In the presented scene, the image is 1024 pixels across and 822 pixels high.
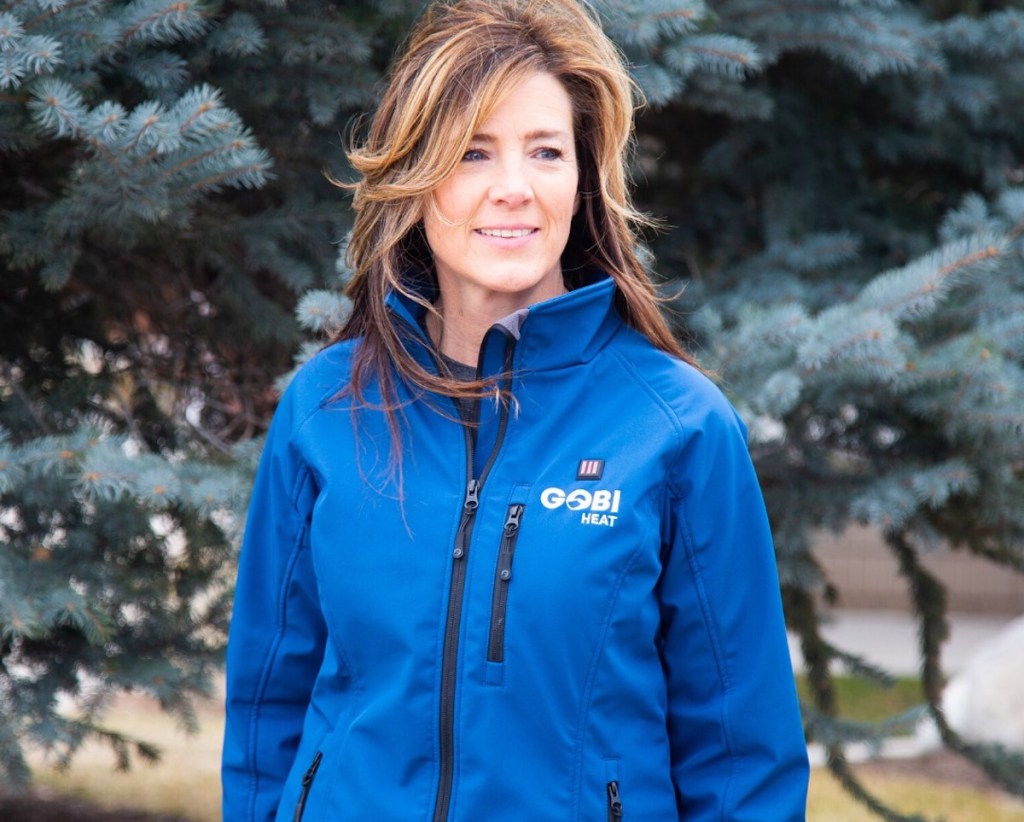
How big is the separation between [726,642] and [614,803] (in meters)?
0.28

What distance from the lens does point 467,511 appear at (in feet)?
5.70

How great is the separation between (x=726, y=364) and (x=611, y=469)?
131 cm

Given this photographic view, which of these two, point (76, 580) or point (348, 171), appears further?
point (348, 171)

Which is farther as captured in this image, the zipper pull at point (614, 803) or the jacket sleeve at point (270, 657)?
the jacket sleeve at point (270, 657)

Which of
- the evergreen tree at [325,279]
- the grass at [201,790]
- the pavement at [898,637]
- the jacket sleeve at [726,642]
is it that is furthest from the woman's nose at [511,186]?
the pavement at [898,637]

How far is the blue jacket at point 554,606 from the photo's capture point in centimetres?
166

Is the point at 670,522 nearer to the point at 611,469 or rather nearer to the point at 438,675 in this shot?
the point at 611,469

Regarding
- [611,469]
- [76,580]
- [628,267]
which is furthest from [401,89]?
[76,580]

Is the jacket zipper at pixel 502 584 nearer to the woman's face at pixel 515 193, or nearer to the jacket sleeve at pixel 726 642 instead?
the jacket sleeve at pixel 726 642

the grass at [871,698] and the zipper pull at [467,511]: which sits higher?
the zipper pull at [467,511]

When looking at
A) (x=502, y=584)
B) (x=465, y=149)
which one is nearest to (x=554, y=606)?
(x=502, y=584)

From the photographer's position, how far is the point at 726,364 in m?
2.96

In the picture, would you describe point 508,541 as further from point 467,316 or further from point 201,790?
point 201,790

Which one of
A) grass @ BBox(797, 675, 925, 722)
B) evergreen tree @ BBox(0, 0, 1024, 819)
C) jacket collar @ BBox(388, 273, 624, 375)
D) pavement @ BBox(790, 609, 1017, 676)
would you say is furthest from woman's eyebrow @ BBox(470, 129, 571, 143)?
pavement @ BBox(790, 609, 1017, 676)
